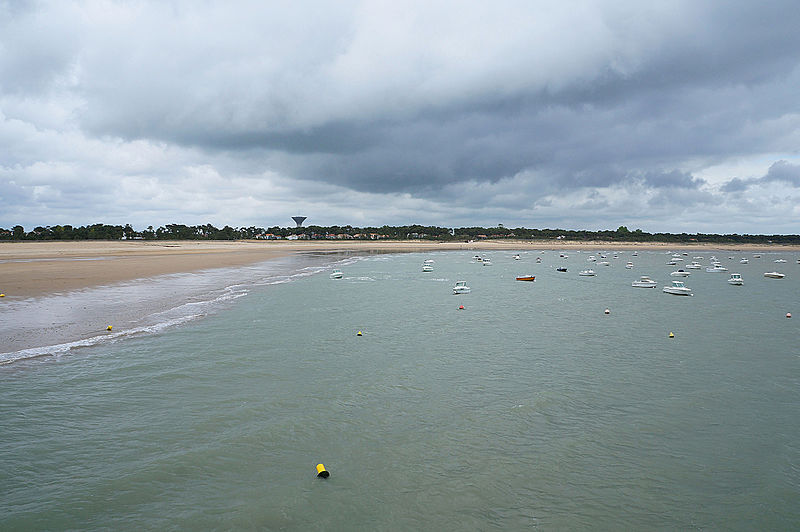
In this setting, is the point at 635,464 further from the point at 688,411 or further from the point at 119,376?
the point at 119,376

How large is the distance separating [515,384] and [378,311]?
58.8ft

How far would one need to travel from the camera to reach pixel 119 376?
17406mm

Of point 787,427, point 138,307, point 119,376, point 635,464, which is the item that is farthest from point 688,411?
point 138,307

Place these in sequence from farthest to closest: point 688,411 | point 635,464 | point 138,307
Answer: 1. point 138,307
2. point 688,411
3. point 635,464

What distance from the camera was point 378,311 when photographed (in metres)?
34.3

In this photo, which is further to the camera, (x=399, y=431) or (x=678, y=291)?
(x=678, y=291)

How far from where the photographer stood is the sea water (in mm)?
9516

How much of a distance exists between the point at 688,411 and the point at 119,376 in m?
21.6

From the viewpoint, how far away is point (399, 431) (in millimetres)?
13289

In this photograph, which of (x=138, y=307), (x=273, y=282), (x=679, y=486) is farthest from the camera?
(x=273, y=282)

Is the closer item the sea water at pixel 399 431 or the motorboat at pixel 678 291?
the sea water at pixel 399 431

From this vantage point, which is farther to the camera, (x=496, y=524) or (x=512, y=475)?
(x=512, y=475)

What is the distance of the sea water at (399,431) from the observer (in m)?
9.52

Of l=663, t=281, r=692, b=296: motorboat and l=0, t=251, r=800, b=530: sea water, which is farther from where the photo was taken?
l=663, t=281, r=692, b=296: motorboat
